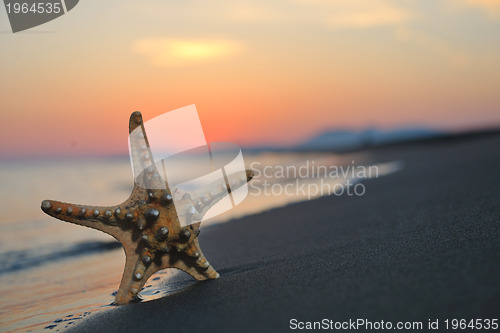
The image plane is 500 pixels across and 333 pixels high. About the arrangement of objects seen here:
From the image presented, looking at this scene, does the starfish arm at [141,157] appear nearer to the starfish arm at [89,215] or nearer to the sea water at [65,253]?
the starfish arm at [89,215]

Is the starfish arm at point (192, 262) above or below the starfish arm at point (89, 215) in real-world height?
below

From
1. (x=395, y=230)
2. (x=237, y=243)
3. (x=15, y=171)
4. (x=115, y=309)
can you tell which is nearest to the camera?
(x=115, y=309)

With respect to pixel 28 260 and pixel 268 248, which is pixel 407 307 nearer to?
pixel 268 248

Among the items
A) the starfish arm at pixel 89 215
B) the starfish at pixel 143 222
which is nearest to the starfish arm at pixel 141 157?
the starfish at pixel 143 222

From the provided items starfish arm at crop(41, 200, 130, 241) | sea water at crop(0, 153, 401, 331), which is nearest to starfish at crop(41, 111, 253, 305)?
starfish arm at crop(41, 200, 130, 241)

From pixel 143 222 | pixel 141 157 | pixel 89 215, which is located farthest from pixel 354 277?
pixel 89 215

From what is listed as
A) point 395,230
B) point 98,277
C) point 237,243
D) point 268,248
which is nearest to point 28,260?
point 98,277
